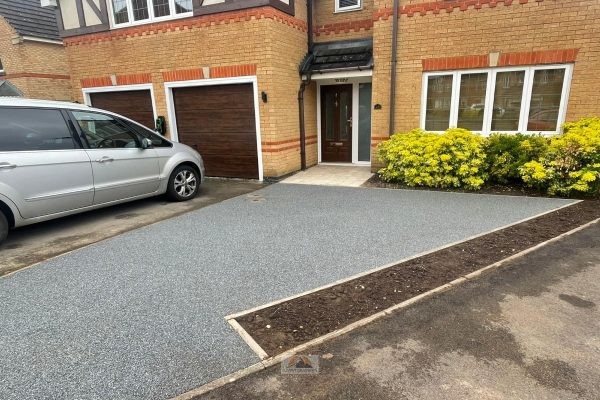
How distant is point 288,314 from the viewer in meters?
3.14

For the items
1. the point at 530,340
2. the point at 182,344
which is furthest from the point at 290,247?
the point at 530,340

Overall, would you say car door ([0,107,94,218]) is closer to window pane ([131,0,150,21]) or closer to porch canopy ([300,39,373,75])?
window pane ([131,0,150,21])

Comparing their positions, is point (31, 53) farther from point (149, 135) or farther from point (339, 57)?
point (339, 57)

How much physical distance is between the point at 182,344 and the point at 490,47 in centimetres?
797

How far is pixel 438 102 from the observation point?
27.2 ft

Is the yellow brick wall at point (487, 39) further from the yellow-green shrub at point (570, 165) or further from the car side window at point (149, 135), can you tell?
the car side window at point (149, 135)

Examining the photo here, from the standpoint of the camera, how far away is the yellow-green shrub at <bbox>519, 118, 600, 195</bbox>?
20.2ft

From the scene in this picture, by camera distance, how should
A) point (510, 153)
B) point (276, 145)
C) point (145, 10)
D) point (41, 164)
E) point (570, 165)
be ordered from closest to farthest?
point (41, 164)
point (570, 165)
point (510, 153)
point (276, 145)
point (145, 10)

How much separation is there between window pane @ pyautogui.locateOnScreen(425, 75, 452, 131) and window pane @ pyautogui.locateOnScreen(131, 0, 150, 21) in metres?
7.06

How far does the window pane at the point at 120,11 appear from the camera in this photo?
938 centimetres

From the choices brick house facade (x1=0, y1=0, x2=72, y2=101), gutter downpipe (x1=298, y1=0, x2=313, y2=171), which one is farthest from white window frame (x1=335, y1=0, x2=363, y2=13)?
brick house facade (x1=0, y1=0, x2=72, y2=101)

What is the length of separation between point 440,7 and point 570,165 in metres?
4.08

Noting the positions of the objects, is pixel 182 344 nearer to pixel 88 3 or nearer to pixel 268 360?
pixel 268 360

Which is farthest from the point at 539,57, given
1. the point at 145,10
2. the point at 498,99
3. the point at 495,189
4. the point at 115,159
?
the point at 145,10
